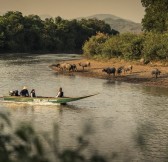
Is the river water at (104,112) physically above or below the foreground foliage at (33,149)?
below

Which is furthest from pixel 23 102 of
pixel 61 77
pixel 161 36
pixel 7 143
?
pixel 161 36

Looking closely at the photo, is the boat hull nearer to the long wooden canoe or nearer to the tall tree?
the long wooden canoe

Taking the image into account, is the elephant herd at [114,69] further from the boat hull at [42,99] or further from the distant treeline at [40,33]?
the distant treeline at [40,33]

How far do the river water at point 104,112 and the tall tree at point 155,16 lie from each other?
32.8 m

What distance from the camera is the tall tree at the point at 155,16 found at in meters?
87.8

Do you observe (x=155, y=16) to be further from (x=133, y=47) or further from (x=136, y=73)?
(x=136, y=73)

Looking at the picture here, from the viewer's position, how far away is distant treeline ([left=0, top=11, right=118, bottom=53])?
473ft

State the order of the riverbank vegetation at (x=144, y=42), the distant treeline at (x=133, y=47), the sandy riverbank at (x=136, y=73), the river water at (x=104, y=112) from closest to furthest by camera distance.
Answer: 1. the river water at (x=104, y=112)
2. the sandy riverbank at (x=136, y=73)
3. the distant treeline at (x=133, y=47)
4. the riverbank vegetation at (x=144, y=42)

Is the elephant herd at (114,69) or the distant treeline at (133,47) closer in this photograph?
the elephant herd at (114,69)

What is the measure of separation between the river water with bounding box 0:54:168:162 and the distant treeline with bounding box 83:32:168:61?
53.3 feet

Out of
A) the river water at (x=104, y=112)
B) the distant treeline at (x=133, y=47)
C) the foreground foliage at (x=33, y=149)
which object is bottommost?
the river water at (x=104, y=112)

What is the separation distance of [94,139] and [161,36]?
53202mm

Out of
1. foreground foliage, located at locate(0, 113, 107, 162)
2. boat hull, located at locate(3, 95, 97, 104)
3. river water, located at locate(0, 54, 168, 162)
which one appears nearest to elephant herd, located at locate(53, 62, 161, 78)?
river water, located at locate(0, 54, 168, 162)

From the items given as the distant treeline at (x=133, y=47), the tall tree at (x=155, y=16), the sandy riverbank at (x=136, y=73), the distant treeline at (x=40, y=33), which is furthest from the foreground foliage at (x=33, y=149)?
the distant treeline at (x=40, y=33)
